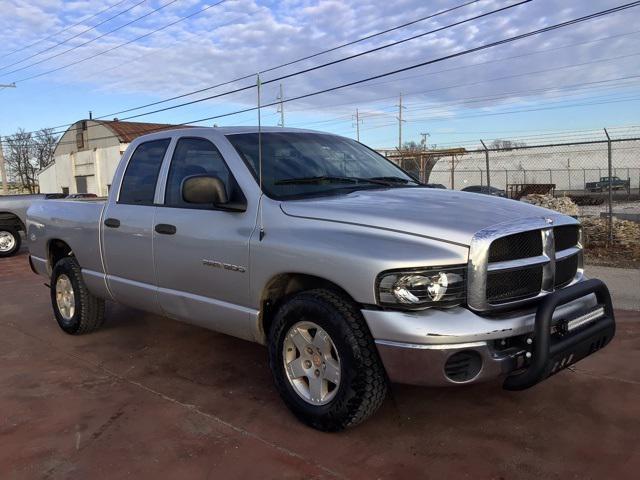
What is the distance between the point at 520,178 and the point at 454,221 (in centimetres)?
3854

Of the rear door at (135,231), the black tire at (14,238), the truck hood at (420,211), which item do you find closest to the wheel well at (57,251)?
the rear door at (135,231)

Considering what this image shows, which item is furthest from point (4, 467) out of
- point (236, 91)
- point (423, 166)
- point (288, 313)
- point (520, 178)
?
point (520, 178)

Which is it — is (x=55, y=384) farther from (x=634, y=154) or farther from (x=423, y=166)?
(x=634, y=154)

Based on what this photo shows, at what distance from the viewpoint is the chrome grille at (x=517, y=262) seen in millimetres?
3037

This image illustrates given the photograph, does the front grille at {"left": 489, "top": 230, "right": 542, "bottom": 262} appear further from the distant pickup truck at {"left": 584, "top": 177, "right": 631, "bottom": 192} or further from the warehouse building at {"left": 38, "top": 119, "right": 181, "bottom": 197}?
the warehouse building at {"left": 38, "top": 119, "right": 181, "bottom": 197}

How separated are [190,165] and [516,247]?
2579mm

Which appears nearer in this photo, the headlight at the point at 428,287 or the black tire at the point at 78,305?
the headlight at the point at 428,287

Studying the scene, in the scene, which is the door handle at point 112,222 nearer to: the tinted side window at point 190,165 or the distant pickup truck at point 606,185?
the tinted side window at point 190,165

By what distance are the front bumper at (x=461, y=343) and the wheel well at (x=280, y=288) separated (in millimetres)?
548

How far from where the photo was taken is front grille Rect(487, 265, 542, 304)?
3.13 m

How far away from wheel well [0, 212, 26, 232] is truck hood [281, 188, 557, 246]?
12.5 metres

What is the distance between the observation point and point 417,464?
10.3ft

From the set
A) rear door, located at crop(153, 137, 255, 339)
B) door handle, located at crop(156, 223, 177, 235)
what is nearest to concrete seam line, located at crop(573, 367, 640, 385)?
rear door, located at crop(153, 137, 255, 339)

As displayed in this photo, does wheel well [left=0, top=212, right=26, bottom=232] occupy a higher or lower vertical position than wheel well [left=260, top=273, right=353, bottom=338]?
higher
